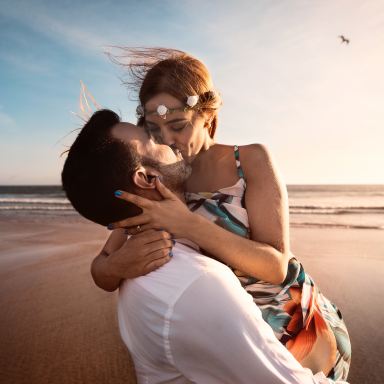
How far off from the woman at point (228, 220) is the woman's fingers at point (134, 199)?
20 millimetres

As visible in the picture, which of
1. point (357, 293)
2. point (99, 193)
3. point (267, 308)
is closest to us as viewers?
point (99, 193)

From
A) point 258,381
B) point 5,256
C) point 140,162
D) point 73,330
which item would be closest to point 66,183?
point 140,162

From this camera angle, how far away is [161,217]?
68.6 inches

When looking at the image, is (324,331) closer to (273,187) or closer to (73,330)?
(273,187)

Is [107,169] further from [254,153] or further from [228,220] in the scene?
[254,153]

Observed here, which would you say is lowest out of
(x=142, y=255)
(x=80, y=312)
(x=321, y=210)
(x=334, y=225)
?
(x=321, y=210)

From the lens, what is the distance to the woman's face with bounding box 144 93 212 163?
8.46 ft

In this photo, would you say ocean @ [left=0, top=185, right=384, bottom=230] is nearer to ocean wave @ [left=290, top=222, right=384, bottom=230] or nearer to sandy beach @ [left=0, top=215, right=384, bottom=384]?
ocean wave @ [left=290, top=222, right=384, bottom=230]

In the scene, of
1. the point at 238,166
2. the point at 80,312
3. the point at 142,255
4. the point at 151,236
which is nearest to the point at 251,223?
the point at 238,166

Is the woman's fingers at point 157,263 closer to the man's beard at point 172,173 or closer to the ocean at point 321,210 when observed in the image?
the man's beard at point 172,173

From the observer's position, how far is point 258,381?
117 cm

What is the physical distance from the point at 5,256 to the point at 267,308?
624 cm

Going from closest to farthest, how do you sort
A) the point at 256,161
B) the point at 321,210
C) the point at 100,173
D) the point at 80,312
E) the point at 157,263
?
the point at 157,263 → the point at 100,173 → the point at 256,161 → the point at 80,312 → the point at 321,210

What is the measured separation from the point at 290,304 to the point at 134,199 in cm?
122
